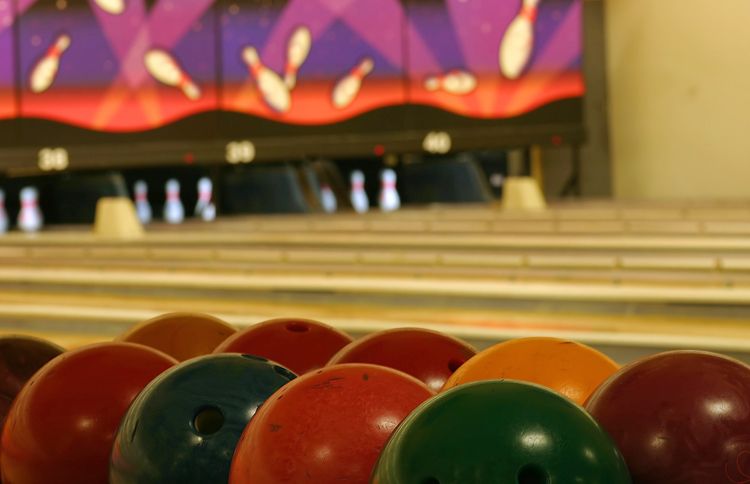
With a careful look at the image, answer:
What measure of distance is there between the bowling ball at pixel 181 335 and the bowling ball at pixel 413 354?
0.40 metres

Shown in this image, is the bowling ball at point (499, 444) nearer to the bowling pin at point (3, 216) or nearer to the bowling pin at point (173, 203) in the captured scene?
the bowling pin at point (3, 216)

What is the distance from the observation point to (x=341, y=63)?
6828 mm

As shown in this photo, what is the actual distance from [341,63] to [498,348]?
5193 mm

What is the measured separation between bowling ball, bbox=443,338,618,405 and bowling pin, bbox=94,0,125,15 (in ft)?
17.3

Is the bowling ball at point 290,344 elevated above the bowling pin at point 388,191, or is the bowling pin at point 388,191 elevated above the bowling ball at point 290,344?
the bowling pin at point 388,191

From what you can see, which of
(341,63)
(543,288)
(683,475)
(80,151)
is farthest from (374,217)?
(683,475)

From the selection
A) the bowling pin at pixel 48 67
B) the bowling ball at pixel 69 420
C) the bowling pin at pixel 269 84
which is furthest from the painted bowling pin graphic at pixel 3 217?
the bowling ball at pixel 69 420

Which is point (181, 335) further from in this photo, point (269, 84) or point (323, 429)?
point (269, 84)

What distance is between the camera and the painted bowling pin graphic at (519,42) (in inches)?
276

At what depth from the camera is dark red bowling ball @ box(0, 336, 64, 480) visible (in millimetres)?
2014

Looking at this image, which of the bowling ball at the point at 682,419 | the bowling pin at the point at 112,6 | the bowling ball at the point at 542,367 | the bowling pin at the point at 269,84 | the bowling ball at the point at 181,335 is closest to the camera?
the bowling ball at the point at 682,419

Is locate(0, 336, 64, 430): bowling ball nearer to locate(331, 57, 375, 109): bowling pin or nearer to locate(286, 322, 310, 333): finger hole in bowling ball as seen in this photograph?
locate(286, 322, 310, 333): finger hole in bowling ball

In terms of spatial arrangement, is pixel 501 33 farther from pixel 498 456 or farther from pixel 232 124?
pixel 498 456

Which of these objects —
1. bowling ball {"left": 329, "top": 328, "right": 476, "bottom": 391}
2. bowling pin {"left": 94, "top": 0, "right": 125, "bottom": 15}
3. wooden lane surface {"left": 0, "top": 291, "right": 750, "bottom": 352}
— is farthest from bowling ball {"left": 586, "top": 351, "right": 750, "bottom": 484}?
bowling pin {"left": 94, "top": 0, "right": 125, "bottom": 15}
